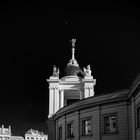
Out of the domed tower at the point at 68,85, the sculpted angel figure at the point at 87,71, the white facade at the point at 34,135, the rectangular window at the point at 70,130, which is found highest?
the sculpted angel figure at the point at 87,71

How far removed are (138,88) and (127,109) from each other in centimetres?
361

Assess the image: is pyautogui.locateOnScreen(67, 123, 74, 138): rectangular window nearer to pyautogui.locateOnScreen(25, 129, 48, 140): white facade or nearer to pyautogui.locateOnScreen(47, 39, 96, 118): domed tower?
pyautogui.locateOnScreen(47, 39, 96, 118): domed tower

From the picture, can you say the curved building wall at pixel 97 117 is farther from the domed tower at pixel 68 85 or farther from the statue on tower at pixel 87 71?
the statue on tower at pixel 87 71

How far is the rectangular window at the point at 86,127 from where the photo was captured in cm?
2864

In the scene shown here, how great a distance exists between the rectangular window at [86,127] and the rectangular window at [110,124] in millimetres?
2024

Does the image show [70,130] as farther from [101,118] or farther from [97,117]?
[101,118]

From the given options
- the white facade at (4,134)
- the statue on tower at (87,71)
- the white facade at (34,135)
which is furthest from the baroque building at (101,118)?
the white facade at (34,135)

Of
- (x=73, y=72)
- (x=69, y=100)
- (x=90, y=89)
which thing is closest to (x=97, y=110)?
(x=90, y=89)

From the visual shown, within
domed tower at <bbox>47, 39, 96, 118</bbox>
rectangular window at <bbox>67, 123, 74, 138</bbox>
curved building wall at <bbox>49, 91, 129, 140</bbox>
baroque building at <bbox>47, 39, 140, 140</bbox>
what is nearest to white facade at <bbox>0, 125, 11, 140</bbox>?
domed tower at <bbox>47, 39, 96, 118</bbox>

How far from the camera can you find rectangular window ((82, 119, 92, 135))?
94.0ft

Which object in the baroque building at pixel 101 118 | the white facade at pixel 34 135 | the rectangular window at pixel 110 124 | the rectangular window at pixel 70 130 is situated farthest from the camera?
the white facade at pixel 34 135

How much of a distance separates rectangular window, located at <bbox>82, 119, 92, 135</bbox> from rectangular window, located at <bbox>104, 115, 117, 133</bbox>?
2024 mm

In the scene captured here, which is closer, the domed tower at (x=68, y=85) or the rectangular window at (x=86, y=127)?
the rectangular window at (x=86, y=127)

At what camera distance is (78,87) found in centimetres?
4559
